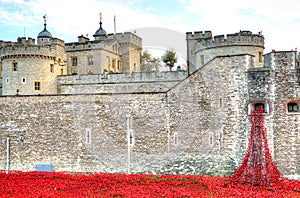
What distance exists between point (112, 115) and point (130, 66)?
17.8 metres

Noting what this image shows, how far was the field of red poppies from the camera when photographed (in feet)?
48.3

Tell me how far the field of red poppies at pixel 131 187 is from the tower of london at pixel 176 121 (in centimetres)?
188

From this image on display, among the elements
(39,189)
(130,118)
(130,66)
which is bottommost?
(39,189)

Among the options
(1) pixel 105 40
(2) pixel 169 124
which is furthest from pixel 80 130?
(1) pixel 105 40

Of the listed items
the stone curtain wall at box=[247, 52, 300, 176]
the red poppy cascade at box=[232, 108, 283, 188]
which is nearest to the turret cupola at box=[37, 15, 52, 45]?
the stone curtain wall at box=[247, 52, 300, 176]

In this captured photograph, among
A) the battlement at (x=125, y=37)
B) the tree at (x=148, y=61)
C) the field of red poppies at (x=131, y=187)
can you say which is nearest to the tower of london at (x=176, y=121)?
the field of red poppies at (x=131, y=187)

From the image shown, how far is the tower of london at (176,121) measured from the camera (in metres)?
18.0

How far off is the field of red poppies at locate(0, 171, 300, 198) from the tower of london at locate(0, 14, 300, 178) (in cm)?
188

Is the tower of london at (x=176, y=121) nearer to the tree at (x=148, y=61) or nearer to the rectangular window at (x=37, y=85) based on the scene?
the rectangular window at (x=37, y=85)

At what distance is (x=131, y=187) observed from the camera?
53.0ft

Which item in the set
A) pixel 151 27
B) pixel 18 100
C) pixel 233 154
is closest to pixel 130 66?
pixel 151 27

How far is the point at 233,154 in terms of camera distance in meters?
18.6

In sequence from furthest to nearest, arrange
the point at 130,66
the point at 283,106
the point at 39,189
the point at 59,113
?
the point at 130,66 → the point at 59,113 → the point at 283,106 → the point at 39,189

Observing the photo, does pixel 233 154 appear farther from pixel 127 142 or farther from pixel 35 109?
pixel 35 109
